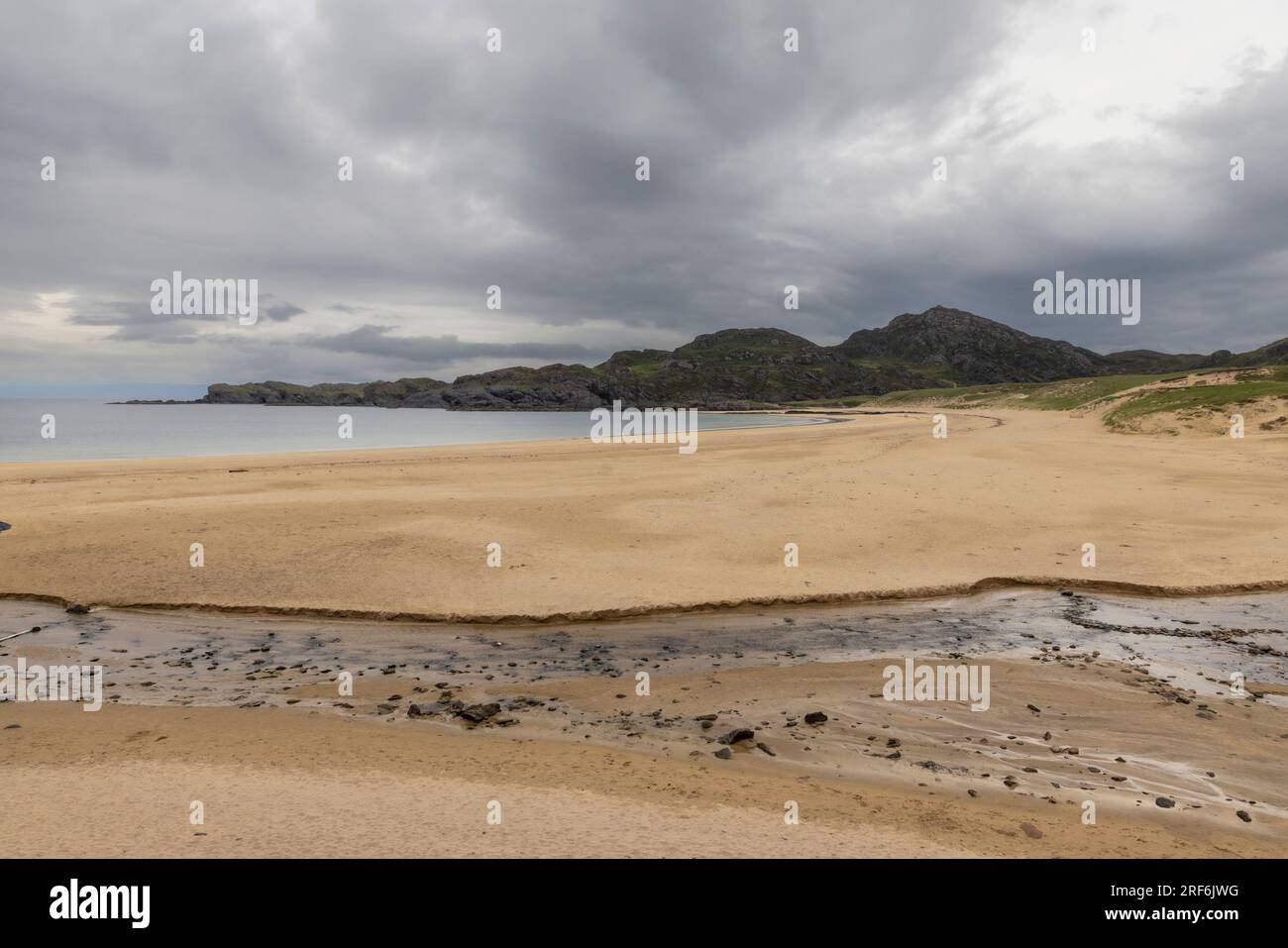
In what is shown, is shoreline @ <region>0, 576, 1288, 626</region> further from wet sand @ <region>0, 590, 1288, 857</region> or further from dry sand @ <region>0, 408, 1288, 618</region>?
wet sand @ <region>0, 590, 1288, 857</region>

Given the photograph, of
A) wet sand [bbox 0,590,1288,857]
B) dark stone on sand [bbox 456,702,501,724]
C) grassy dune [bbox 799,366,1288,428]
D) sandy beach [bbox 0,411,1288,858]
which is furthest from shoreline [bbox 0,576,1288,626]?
grassy dune [bbox 799,366,1288,428]

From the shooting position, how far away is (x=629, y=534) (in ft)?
58.1

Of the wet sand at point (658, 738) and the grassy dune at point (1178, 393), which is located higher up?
the grassy dune at point (1178, 393)

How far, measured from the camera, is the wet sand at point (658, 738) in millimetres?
5188

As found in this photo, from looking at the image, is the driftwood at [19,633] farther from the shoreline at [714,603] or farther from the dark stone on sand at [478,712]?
the dark stone on sand at [478,712]

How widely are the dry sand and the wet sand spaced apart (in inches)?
56.9

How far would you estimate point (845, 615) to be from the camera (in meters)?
12.0

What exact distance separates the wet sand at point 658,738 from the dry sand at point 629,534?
1444 mm

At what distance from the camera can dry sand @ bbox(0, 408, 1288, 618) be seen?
518 inches

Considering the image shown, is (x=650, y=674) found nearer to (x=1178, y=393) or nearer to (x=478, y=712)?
(x=478, y=712)

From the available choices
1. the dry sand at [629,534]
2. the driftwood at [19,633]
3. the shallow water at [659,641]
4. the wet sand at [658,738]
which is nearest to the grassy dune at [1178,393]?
the dry sand at [629,534]
